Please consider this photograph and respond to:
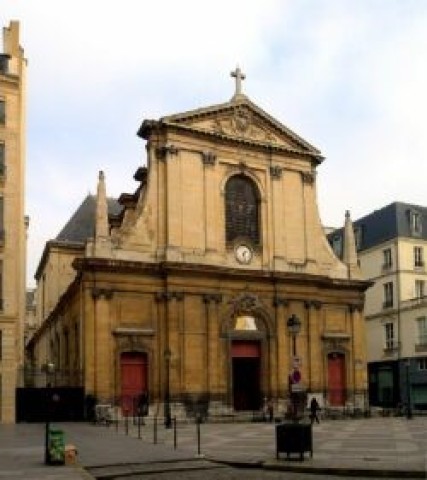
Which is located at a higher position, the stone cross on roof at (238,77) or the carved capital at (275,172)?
the stone cross on roof at (238,77)

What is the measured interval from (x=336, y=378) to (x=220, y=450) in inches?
898

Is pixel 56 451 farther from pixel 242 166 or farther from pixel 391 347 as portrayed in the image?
pixel 391 347

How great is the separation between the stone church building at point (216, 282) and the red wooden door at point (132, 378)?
5cm

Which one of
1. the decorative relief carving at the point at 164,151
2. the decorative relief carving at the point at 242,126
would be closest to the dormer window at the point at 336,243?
the decorative relief carving at the point at 242,126

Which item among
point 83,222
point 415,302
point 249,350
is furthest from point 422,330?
point 83,222

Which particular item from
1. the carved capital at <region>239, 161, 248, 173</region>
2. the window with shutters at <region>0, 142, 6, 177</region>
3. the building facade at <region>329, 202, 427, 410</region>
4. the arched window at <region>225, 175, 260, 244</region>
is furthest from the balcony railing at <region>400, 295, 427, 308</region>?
the window with shutters at <region>0, 142, 6, 177</region>

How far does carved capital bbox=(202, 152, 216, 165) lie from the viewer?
41000 millimetres

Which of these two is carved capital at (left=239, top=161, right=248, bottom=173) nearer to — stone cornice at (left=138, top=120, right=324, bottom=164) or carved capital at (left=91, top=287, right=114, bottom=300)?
stone cornice at (left=138, top=120, right=324, bottom=164)

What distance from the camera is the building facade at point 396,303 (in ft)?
172

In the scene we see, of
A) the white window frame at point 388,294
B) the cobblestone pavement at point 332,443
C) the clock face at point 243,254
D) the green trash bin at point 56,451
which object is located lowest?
the cobblestone pavement at point 332,443

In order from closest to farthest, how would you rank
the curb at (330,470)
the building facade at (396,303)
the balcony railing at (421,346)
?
the curb at (330,470), the balcony railing at (421,346), the building facade at (396,303)

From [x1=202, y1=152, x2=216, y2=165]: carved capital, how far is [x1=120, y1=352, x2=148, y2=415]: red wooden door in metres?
10.6

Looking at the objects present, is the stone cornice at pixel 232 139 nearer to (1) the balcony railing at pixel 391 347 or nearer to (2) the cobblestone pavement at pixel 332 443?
(2) the cobblestone pavement at pixel 332 443

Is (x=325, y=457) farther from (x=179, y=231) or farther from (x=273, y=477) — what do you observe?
(x=179, y=231)
